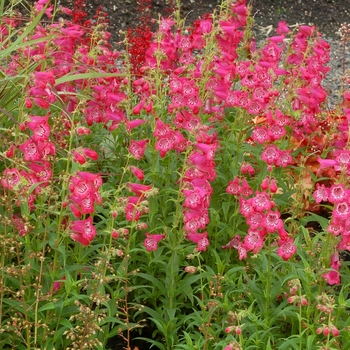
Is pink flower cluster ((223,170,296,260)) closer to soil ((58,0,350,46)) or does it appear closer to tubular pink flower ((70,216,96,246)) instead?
tubular pink flower ((70,216,96,246))

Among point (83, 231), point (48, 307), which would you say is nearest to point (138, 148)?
point (83, 231)

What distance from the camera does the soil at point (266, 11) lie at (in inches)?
416

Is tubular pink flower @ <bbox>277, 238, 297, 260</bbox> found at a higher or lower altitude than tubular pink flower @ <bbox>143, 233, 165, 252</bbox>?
higher

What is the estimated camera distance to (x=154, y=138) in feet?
15.7

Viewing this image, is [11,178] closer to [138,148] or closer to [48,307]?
[48,307]

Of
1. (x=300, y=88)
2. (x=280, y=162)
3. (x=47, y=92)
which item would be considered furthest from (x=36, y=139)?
(x=300, y=88)

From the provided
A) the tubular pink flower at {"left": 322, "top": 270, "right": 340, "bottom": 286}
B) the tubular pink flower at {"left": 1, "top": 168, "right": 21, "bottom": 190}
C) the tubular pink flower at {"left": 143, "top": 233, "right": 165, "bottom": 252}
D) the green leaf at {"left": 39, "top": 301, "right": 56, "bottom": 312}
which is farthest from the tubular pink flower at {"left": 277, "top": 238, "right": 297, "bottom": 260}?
the tubular pink flower at {"left": 1, "top": 168, "right": 21, "bottom": 190}

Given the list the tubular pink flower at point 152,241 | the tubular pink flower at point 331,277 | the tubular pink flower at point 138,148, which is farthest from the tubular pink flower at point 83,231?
the tubular pink flower at point 331,277

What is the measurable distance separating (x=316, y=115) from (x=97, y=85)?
1.42m

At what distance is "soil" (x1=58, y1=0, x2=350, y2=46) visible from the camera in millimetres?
10555

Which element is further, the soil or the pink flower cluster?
the soil

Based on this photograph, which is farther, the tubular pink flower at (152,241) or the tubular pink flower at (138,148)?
the tubular pink flower at (138,148)

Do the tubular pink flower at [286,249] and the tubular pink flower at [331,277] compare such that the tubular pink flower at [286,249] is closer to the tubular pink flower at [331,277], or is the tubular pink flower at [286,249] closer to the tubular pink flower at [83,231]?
the tubular pink flower at [331,277]

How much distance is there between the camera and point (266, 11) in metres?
11.4
